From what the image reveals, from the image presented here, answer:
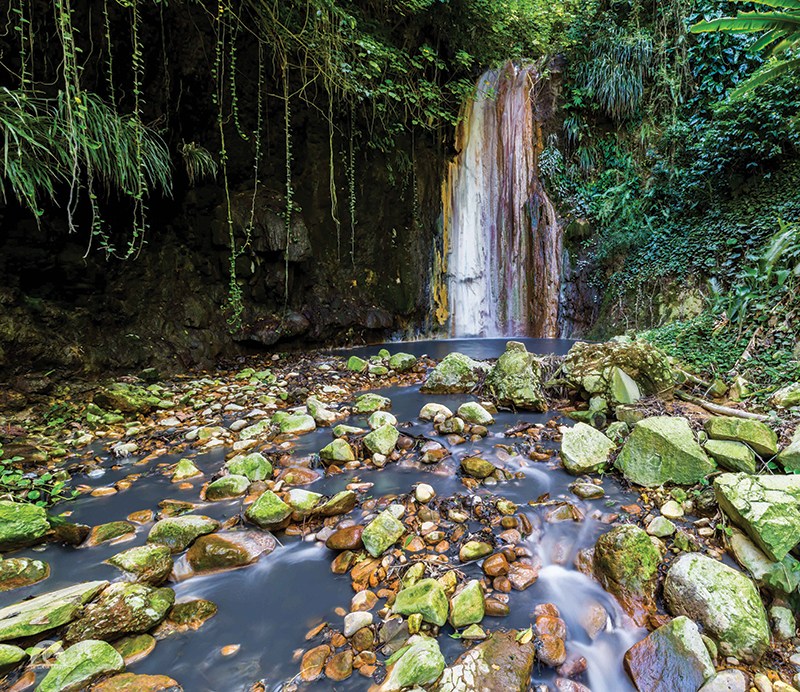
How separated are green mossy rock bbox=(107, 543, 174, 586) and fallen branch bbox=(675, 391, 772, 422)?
3395mm

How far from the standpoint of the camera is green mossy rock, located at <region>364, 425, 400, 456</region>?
264 cm

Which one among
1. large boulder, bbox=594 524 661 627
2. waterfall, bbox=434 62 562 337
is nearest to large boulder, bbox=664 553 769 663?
large boulder, bbox=594 524 661 627

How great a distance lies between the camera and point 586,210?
810 cm

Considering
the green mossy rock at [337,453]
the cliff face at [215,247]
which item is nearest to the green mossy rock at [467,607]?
the green mossy rock at [337,453]

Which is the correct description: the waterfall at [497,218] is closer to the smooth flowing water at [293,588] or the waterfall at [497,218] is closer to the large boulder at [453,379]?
the large boulder at [453,379]

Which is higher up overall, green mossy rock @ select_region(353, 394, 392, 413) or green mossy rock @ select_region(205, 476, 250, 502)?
green mossy rock @ select_region(353, 394, 392, 413)

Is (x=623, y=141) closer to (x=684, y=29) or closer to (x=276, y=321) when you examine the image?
(x=684, y=29)

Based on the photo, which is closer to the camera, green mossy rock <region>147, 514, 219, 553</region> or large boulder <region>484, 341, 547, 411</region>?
green mossy rock <region>147, 514, 219, 553</region>

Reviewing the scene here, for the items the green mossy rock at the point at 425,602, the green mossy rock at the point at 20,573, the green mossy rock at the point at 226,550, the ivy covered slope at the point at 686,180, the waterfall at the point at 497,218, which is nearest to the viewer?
the green mossy rock at the point at 425,602

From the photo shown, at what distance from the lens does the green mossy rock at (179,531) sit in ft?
5.71

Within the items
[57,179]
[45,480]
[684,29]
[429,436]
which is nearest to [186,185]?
[57,179]

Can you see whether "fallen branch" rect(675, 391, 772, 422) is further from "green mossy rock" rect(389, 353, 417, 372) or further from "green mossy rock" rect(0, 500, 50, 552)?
"green mossy rock" rect(0, 500, 50, 552)

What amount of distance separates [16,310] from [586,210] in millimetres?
9584

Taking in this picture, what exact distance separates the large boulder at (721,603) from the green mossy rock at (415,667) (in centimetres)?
91
